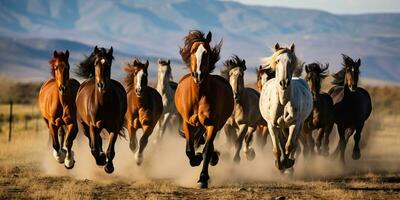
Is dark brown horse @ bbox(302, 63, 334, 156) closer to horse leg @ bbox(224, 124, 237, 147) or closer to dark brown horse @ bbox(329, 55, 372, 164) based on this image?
dark brown horse @ bbox(329, 55, 372, 164)

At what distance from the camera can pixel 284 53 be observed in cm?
1261

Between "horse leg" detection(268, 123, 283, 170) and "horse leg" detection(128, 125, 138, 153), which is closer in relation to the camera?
"horse leg" detection(268, 123, 283, 170)

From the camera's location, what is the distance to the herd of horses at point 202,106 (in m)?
12.5

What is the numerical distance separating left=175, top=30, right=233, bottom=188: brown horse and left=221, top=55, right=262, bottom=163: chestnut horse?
3365 millimetres

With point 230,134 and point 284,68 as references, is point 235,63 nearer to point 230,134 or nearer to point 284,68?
point 230,134

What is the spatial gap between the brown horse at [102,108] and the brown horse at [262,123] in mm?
4742

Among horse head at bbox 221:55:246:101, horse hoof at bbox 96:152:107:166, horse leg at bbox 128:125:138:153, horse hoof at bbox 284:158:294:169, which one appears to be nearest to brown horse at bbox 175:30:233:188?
horse hoof at bbox 284:158:294:169

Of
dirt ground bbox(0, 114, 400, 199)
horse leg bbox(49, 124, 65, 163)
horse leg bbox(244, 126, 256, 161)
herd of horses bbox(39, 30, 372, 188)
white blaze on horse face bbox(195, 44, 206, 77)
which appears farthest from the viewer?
horse leg bbox(244, 126, 256, 161)

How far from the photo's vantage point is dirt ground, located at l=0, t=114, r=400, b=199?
11586 mm

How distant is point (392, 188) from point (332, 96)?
5744 mm

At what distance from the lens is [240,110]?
54.4 feet

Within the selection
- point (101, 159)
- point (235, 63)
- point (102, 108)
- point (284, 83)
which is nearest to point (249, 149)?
point (235, 63)

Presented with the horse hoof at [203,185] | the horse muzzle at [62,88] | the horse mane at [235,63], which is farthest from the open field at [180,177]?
the horse mane at [235,63]

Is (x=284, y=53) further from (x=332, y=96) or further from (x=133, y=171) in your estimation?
(x=332, y=96)
